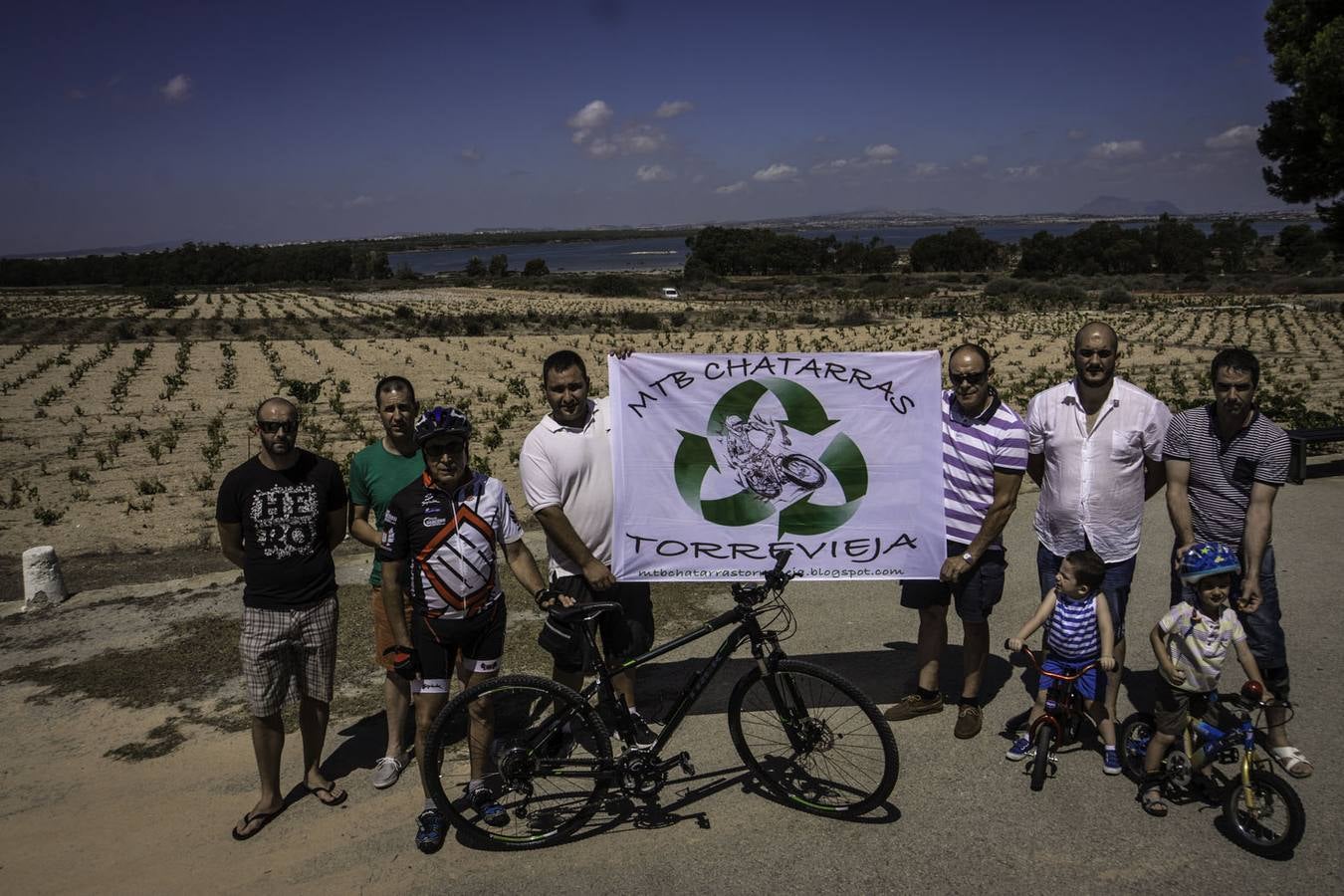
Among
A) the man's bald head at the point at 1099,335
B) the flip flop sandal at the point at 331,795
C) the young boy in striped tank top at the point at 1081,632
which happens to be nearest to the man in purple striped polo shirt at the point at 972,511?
the young boy in striped tank top at the point at 1081,632

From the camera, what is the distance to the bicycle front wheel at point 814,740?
4180mm

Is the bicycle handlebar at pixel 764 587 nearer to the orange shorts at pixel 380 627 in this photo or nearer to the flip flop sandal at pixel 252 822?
the orange shorts at pixel 380 627

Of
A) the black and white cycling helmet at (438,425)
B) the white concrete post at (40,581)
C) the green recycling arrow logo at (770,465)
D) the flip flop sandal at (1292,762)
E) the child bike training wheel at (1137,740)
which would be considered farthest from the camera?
the white concrete post at (40,581)

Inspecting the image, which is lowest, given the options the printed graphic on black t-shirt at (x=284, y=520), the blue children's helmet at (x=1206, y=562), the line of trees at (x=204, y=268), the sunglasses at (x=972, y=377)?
the blue children's helmet at (x=1206, y=562)

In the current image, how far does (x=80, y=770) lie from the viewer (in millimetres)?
5004

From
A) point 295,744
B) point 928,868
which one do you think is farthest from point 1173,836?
point 295,744

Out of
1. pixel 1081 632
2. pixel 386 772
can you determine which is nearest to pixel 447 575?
pixel 386 772

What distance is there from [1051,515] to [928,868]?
6.51 feet

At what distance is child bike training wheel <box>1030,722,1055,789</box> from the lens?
14.6ft

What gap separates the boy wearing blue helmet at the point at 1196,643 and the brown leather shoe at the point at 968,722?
92cm

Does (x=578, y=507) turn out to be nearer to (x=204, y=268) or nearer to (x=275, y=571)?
(x=275, y=571)

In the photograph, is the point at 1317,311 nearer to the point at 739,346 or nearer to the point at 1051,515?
the point at 739,346

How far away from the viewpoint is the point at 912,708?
5.24 m

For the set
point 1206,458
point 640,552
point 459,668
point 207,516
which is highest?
point 1206,458
